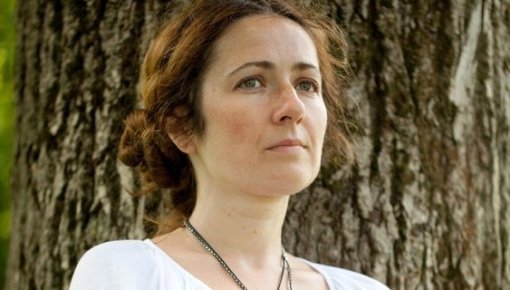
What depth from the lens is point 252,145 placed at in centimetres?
245

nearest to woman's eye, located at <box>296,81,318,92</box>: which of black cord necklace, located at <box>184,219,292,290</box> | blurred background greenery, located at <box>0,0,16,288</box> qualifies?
black cord necklace, located at <box>184,219,292,290</box>

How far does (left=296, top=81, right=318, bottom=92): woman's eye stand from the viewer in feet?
8.57

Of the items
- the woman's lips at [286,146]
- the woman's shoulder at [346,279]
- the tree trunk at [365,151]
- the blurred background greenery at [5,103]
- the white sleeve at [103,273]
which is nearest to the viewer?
the white sleeve at [103,273]

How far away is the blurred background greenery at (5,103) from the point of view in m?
4.90

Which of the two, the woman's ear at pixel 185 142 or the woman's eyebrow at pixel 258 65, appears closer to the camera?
the woman's eyebrow at pixel 258 65

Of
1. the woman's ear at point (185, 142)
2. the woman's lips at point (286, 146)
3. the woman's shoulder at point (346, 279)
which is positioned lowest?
the woman's shoulder at point (346, 279)

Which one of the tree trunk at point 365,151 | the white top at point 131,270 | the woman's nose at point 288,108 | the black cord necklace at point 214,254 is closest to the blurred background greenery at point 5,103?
the tree trunk at point 365,151

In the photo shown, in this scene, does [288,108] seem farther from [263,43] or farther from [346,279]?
[346,279]

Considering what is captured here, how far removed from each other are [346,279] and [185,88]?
0.78 m

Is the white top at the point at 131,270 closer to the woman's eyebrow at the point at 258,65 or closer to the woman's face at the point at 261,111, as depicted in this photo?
the woman's face at the point at 261,111

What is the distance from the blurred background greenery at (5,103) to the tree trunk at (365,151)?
1.63 m

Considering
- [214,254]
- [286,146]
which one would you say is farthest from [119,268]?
[286,146]

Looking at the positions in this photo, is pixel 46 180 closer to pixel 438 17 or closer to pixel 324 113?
pixel 324 113

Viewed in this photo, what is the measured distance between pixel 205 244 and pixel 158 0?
0.88 meters
